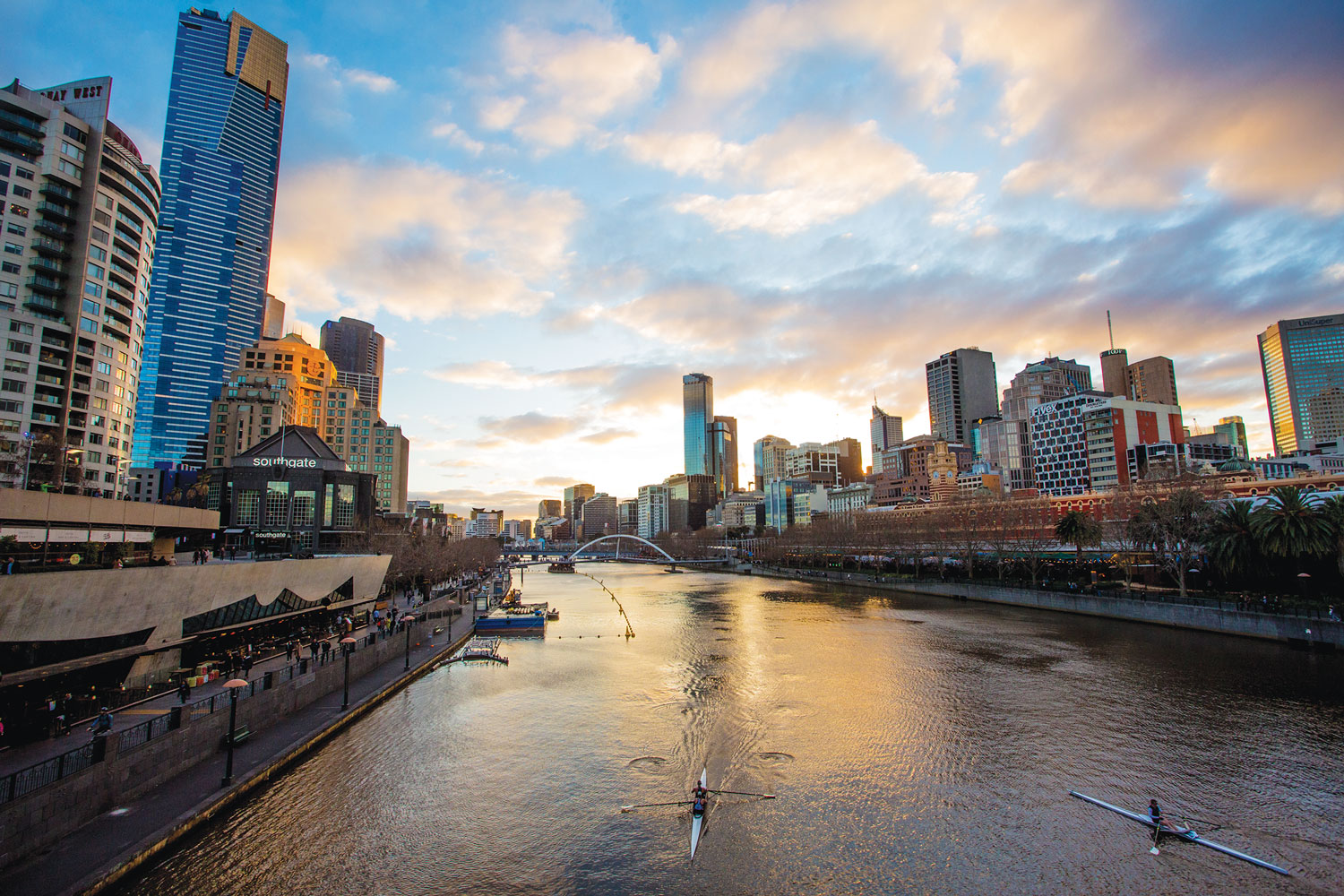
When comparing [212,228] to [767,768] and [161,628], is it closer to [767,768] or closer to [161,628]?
[161,628]

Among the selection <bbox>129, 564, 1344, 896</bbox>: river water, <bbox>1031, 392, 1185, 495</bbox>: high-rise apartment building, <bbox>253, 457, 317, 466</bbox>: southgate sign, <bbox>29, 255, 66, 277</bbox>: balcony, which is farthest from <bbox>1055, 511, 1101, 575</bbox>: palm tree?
<bbox>29, 255, 66, 277</bbox>: balcony

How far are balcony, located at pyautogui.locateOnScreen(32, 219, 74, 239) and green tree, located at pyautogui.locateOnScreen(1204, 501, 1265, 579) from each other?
120 m

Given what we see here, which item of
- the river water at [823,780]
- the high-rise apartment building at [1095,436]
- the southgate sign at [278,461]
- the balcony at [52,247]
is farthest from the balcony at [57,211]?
the high-rise apartment building at [1095,436]

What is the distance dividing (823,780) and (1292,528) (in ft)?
150

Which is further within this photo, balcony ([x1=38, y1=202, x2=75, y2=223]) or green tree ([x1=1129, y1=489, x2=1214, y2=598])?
balcony ([x1=38, y1=202, x2=75, y2=223])

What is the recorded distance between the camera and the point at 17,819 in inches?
574

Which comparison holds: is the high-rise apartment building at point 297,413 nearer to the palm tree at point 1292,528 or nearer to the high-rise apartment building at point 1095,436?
the palm tree at point 1292,528

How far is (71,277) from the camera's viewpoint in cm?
7412

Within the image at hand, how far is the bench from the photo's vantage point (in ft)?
74.0

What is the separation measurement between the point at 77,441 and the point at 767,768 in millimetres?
87153

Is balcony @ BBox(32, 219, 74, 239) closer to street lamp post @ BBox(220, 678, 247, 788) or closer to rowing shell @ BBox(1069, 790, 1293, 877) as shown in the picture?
street lamp post @ BBox(220, 678, 247, 788)

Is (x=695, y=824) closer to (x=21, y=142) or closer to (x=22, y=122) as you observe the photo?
(x=21, y=142)

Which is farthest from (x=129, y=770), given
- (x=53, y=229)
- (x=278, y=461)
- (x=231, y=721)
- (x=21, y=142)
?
(x=21, y=142)

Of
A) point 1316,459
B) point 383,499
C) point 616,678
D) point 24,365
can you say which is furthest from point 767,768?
point 1316,459
